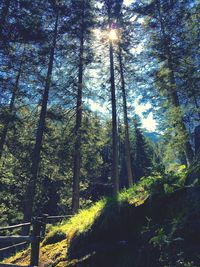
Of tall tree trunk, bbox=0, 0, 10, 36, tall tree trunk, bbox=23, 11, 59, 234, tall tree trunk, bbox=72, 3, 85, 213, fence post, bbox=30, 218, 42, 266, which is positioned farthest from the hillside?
tall tree trunk, bbox=0, 0, 10, 36

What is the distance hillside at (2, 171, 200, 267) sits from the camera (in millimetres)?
4090

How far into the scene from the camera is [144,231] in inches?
186

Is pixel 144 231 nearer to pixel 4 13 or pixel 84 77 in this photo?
pixel 4 13

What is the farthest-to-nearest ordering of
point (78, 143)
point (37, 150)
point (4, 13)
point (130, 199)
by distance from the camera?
point (78, 143) < point (37, 150) < point (4, 13) < point (130, 199)

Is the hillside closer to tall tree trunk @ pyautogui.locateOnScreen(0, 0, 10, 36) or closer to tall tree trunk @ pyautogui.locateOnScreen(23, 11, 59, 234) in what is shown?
tall tree trunk @ pyautogui.locateOnScreen(23, 11, 59, 234)

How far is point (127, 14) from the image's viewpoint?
18625 mm

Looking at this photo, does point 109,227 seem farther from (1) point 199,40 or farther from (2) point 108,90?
(2) point 108,90

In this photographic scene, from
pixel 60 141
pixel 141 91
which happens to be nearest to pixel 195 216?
pixel 60 141

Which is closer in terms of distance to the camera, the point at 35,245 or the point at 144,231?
the point at 144,231

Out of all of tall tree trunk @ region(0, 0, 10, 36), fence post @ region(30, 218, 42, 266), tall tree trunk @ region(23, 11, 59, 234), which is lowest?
fence post @ region(30, 218, 42, 266)

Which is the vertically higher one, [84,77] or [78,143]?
[84,77]

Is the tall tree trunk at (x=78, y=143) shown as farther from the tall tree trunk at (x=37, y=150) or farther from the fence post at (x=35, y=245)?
the fence post at (x=35, y=245)

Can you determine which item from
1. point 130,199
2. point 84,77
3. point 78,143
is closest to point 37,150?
point 78,143

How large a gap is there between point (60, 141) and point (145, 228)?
41.7 feet
